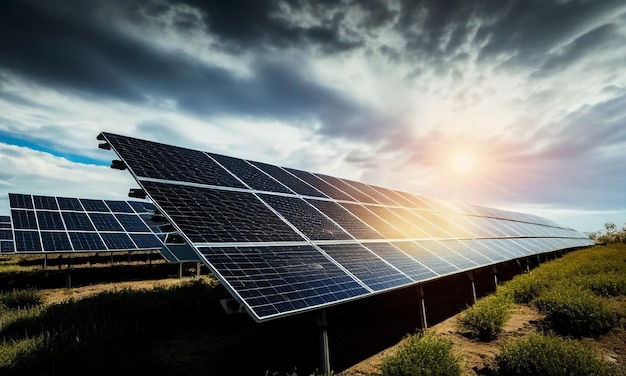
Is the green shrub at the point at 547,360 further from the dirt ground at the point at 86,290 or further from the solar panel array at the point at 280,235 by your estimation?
the dirt ground at the point at 86,290

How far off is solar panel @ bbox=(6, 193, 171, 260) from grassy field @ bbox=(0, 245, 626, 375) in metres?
4.44

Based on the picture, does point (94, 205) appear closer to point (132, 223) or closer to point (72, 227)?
point (132, 223)

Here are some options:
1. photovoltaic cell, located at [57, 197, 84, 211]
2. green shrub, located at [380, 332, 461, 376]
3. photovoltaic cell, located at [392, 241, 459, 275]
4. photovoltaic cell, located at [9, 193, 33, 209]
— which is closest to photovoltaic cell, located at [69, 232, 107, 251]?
photovoltaic cell, located at [9, 193, 33, 209]

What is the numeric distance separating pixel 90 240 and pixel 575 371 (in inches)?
890

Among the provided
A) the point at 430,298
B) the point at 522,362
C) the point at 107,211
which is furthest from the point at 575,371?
the point at 107,211

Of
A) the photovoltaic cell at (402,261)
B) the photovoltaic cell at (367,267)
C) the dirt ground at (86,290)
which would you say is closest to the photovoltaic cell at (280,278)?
the photovoltaic cell at (367,267)

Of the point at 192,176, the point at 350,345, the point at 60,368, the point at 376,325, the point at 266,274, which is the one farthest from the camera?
the point at 376,325

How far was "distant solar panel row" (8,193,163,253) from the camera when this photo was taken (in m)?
16.9

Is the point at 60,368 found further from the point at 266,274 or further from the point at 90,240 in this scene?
the point at 90,240

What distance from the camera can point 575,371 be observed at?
6105 millimetres

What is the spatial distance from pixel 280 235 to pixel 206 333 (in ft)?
17.5

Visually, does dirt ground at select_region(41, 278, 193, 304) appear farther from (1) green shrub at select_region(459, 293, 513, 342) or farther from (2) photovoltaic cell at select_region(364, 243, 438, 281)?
(1) green shrub at select_region(459, 293, 513, 342)

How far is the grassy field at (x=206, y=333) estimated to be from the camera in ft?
23.2

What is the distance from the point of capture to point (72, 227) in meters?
19.7
